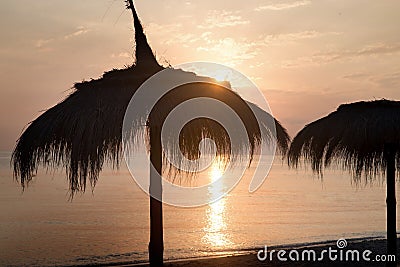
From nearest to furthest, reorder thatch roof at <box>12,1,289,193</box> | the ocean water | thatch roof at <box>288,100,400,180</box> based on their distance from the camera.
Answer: thatch roof at <box>12,1,289,193</box>, thatch roof at <box>288,100,400,180</box>, the ocean water

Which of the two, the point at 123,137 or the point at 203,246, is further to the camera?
the point at 203,246

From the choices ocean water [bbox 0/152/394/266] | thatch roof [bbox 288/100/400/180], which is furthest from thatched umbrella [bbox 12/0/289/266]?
ocean water [bbox 0/152/394/266]

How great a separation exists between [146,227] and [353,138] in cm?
1531

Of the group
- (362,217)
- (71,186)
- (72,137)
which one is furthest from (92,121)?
(362,217)

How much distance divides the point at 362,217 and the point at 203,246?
1266 centimetres

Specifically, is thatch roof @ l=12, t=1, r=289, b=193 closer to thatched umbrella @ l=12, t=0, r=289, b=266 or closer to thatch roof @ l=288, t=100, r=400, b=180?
thatched umbrella @ l=12, t=0, r=289, b=266

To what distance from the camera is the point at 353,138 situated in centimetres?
684

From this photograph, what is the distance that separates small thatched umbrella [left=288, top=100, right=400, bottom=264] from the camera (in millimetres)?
6758

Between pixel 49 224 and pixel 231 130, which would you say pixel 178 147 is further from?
pixel 49 224

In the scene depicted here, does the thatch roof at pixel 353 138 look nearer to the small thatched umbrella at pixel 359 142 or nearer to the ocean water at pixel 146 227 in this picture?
the small thatched umbrella at pixel 359 142

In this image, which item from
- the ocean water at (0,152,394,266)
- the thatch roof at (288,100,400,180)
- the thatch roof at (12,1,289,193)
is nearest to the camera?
the thatch roof at (12,1,289,193)

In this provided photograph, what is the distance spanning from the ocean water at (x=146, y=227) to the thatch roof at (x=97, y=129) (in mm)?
2120

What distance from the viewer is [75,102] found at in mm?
6156

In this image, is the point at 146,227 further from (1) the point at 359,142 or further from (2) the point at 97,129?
(2) the point at 97,129
